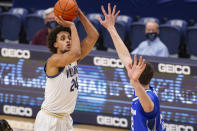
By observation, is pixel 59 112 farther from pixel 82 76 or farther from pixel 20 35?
pixel 20 35

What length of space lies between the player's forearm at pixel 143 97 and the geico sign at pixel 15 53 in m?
3.59

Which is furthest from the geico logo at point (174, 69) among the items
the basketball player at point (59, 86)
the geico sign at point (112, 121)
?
the basketball player at point (59, 86)

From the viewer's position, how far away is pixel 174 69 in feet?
21.6

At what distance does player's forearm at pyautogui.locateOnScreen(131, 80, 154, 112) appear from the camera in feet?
12.2

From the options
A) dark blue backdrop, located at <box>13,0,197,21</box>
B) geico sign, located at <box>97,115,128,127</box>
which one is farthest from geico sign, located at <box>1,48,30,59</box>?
dark blue backdrop, located at <box>13,0,197,21</box>

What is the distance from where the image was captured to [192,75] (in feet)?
21.4

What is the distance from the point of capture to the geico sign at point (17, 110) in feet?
23.7

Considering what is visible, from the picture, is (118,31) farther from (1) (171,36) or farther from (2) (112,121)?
(2) (112,121)

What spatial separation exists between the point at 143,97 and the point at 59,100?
137 centimetres

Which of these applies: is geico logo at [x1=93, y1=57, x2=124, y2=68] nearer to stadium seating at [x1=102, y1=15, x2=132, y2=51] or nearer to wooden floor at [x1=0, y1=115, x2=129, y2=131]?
wooden floor at [x1=0, y1=115, x2=129, y2=131]

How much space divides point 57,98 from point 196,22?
7.03m

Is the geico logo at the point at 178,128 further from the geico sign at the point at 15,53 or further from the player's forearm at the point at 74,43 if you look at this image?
the player's forearm at the point at 74,43

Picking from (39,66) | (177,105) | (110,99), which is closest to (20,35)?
(39,66)

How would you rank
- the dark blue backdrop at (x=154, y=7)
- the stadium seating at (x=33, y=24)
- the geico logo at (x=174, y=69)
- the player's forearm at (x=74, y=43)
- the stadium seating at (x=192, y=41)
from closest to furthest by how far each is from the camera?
1. the player's forearm at (x=74, y=43)
2. the geico logo at (x=174, y=69)
3. the stadium seating at (x=192, y=41)
4. the stadium seating at (x=33, y=24)
5. the dark blue backdrop at (x=154, y=7)
